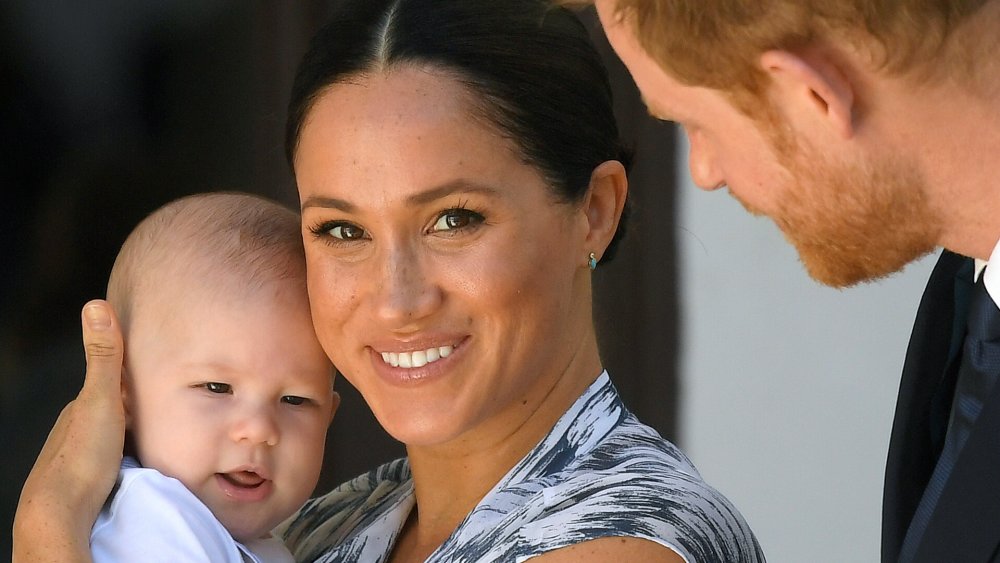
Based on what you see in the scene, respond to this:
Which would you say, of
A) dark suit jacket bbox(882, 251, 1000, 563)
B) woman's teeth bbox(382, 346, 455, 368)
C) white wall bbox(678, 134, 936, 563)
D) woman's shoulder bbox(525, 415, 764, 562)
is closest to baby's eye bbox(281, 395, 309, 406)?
woman's teeth bbox(382, 346, 455, 368)

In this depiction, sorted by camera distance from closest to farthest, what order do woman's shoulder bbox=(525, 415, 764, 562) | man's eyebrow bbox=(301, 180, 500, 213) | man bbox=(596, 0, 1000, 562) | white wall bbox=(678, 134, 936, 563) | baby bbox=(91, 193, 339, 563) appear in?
man bbox=(596, 0, 1000, 562)
woman's shoulder bbox=(525, 415, 764, 562)
man's eyebrow bbox=(301, 180, 500, 213)
baby bbox=(91, 193, 339, 563)
white wall bbox=(678, 134, 936, 563)

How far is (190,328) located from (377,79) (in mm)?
495

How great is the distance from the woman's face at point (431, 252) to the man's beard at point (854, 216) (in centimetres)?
43

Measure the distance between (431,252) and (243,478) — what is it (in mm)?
492

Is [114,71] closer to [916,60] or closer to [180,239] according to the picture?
[180,239]

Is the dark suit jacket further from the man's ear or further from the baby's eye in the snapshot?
the baby's eye

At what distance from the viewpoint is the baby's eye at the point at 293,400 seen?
2.18 metres

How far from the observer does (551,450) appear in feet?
6.54

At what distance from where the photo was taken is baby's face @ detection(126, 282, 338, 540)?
209 centimetres

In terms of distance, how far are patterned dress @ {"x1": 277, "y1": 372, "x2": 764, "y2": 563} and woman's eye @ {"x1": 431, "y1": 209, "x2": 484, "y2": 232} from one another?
0.33m

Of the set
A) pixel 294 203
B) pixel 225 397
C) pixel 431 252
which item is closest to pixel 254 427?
pixel 225 397

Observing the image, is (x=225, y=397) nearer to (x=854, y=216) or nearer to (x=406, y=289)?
(x=406, y=289)

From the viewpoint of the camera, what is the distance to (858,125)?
157cm

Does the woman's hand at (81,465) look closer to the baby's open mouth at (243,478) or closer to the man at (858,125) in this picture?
the baby's open mouth at (243,478)
